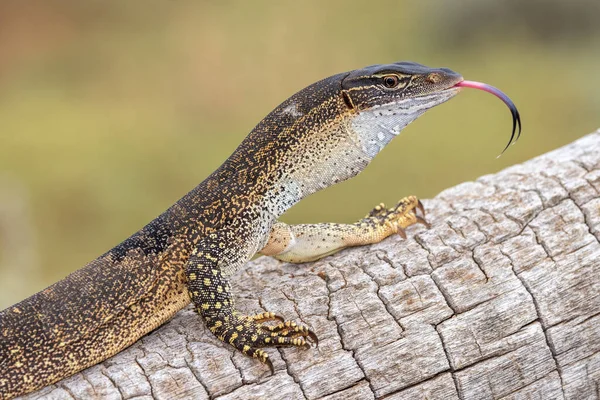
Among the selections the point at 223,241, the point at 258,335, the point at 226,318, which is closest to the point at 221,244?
the point at 223,241

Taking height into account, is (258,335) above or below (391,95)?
below

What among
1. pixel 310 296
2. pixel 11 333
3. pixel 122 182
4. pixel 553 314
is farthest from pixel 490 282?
pixel 122 182

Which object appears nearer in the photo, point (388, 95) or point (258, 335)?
point (258, 335)

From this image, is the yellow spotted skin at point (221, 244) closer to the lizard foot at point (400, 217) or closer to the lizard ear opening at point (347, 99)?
the lizard ear opening at point (347, 99)

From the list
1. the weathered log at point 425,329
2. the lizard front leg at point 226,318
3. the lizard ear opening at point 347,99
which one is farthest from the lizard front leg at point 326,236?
the lizard ear opening at point 347,99

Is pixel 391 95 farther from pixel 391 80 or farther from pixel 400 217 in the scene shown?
pixel 400 217

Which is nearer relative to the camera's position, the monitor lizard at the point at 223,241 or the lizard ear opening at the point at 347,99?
the monitor lizard at the point at 223,241

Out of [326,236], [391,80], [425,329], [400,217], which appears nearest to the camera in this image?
[425,329]
